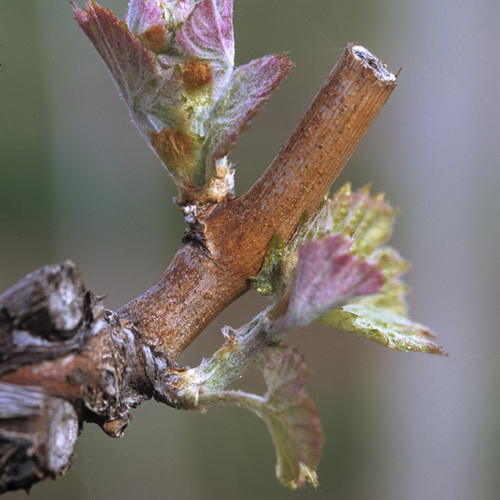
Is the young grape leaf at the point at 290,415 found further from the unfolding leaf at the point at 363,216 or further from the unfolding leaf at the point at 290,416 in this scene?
the unfolding leaf at the point at 363,216

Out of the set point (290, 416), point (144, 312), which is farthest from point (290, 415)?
point (144, 312)

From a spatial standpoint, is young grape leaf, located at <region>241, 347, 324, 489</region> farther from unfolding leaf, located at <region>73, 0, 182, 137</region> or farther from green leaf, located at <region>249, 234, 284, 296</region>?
unfolding leaf, located at <region>73, 0, 182, 137</region>

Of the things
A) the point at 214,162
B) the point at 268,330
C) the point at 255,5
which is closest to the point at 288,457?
the point at 268,330

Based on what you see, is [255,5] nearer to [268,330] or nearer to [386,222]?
[386,222]

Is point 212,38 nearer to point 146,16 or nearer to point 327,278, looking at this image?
point 146,16

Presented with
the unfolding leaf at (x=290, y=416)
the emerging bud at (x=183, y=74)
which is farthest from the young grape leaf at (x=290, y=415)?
the emerging bud at (x=183, y=74)

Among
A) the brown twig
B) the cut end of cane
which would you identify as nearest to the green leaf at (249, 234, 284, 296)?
the brown twig

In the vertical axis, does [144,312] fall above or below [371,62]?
below

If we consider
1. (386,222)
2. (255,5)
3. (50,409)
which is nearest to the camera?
(50,409)
